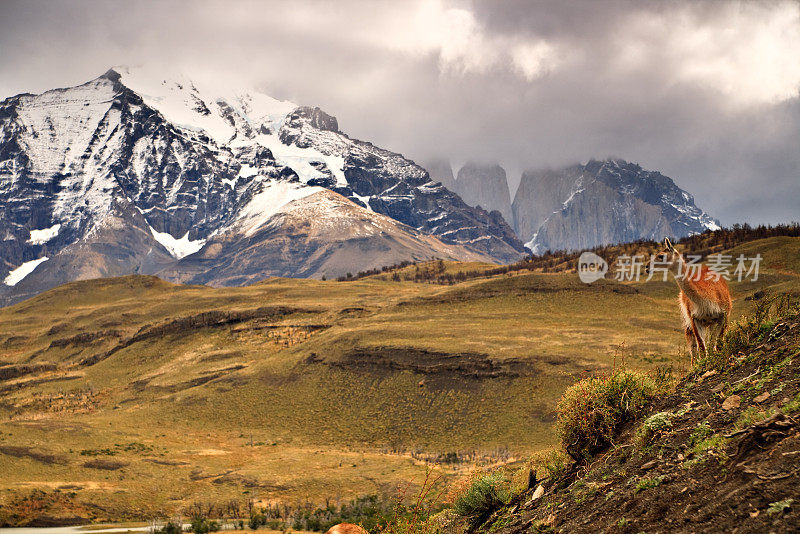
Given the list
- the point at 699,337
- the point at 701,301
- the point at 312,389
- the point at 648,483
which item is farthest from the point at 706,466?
the point at 312,389

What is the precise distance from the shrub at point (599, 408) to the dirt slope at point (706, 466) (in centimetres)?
37

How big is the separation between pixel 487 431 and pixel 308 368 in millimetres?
29403

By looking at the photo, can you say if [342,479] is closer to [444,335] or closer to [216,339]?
[444,335]

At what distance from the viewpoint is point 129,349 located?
109 meters

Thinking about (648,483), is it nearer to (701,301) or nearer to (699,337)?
(701,301)

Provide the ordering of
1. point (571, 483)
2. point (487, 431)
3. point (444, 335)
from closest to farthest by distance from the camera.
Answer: point (571, 483) → point (487, 431) → point (444, 335)

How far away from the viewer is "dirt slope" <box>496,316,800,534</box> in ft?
17.6

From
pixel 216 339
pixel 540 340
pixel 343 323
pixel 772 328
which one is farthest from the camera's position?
pixel 216 339

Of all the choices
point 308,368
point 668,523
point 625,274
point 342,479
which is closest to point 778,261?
point 625,274

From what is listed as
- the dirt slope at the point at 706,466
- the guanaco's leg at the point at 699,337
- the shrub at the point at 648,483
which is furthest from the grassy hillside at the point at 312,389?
the shrub at the point at 648,483

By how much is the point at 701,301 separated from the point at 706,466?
16.1ft

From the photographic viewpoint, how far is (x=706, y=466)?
6469 mm

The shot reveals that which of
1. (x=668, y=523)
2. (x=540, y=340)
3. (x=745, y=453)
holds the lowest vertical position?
(x=540, y=340)

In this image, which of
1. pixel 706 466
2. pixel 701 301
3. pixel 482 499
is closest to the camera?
pixel 706 466
